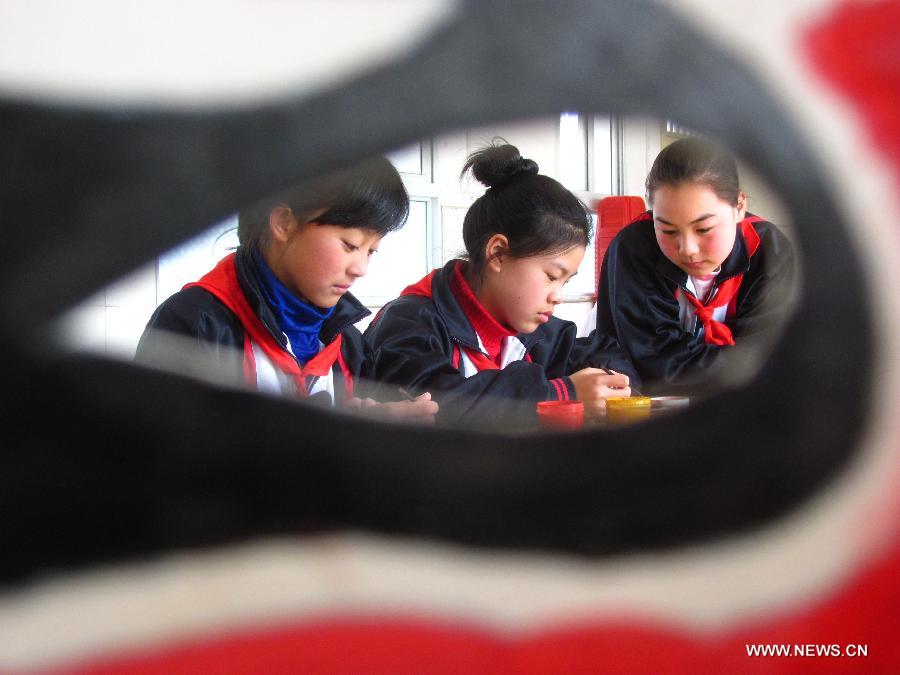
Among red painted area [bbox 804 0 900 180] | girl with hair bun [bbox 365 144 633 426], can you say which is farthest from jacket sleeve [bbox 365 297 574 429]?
red painted area [bbox 804 0 900 180]

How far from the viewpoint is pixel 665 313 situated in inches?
31.9

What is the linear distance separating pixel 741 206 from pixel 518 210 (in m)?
0.20

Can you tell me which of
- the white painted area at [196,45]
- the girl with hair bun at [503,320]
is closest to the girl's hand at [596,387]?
the girl with hair bun at [503,320]

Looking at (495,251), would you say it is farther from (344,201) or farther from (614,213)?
(344,201)

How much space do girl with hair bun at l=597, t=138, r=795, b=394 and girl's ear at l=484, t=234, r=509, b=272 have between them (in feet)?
0.35

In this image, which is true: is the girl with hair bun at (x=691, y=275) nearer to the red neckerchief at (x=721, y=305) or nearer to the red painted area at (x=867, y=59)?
the red neckerchief at (x=721, y=305)

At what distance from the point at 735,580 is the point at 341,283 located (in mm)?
392

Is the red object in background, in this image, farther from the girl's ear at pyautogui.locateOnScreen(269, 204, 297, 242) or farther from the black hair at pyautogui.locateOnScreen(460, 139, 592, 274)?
the girl's ear at pyautogui.locateOnScreen(269, 204, 297, 242)

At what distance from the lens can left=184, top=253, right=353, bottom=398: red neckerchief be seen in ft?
1.88

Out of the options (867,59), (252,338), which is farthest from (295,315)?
(867,59)

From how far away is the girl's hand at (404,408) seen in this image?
60 centimetres

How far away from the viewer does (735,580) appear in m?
0.61

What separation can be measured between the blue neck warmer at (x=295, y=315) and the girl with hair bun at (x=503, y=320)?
6cm

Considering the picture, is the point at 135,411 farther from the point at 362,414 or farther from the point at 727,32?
the point at 727,32
